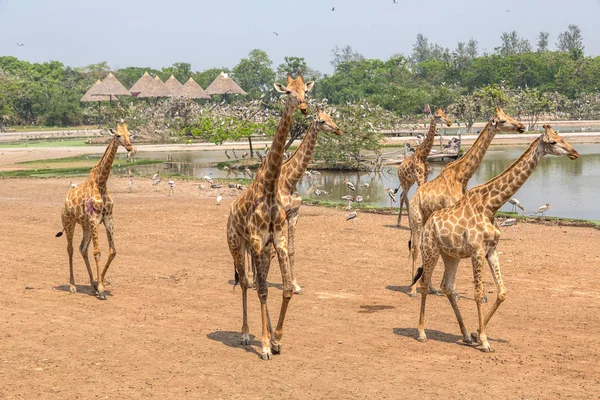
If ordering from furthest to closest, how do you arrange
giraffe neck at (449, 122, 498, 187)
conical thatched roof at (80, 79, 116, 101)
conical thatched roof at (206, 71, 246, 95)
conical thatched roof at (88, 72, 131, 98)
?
conical thatched roof at (206, 71, 246, 95)
conical thatched roof at (80, 79, 116, 101)
conical thatched roof at (88, 72, 131, 98)
giraffe neck at (449, 122, 498, 187)

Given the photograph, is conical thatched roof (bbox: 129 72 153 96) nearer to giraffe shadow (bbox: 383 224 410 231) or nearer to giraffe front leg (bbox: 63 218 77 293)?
giraffe shadow (bbox: 383 224 410 231)

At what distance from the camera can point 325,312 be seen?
45.0 ft

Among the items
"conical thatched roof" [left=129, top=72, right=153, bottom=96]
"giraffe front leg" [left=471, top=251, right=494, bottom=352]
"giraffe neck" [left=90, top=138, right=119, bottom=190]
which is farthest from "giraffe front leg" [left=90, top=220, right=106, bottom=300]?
"conical thatched roof" [left=129, top=72, right=153, bottom=96]

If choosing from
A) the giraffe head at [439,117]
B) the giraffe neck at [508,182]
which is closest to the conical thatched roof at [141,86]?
the giraffe head at [439,117]

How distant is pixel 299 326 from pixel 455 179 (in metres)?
4.49

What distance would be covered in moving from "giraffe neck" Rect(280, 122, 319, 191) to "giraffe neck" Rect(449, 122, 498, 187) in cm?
289

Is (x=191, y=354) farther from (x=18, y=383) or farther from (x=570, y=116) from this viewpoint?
(x=570, y=116)

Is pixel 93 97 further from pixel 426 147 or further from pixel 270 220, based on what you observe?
pixel 270 220

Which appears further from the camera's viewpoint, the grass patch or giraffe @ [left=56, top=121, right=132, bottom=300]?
the grass patch

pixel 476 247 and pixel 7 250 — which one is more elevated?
pixel 476 247

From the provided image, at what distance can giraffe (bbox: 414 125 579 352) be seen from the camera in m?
11.5

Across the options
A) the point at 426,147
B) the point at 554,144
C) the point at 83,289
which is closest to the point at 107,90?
the point at 426,147

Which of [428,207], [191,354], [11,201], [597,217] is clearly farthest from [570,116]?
[191,354]

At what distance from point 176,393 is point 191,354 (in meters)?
1.48
